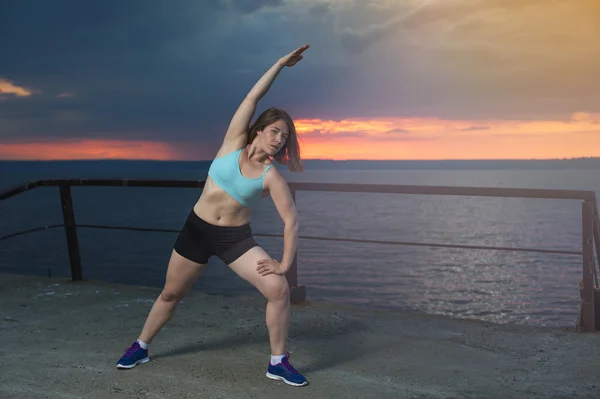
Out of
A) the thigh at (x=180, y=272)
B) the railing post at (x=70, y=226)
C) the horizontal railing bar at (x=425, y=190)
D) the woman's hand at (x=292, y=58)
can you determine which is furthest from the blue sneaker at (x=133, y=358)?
the railing post at (x=70, y=226)

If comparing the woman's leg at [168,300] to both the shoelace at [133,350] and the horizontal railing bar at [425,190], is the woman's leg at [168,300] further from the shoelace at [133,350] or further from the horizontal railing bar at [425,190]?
the horizontal railing bar at [425,190]

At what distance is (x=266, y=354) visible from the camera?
165 inches

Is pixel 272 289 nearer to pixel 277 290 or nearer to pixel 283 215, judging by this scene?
pixel 277 290

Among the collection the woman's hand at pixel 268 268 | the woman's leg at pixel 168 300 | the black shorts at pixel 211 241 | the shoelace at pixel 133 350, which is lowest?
the shoelace at pixel 133 350

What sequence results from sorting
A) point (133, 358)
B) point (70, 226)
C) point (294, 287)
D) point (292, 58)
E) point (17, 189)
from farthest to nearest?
point (70, 226) → point (17, 189) → point (294, 287) → point (133, 358) → point (292, 58)

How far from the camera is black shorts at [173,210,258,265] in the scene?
138 inches

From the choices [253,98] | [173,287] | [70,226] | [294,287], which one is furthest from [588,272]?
[70,226]

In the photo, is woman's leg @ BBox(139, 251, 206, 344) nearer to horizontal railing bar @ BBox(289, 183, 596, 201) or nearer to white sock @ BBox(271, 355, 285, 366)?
white sock @ BBox(271, 355, 285, 366)

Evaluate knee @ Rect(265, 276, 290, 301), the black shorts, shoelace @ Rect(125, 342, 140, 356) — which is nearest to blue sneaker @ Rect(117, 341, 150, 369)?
shoelace @ Rect(125, 342, 140, 356)

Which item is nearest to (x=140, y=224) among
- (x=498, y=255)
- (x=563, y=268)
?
(x=498, y=255)

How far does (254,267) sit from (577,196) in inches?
102

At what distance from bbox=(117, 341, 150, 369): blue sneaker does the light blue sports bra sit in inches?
45.7

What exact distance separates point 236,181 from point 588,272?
9.19ft

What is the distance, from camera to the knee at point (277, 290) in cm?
339
